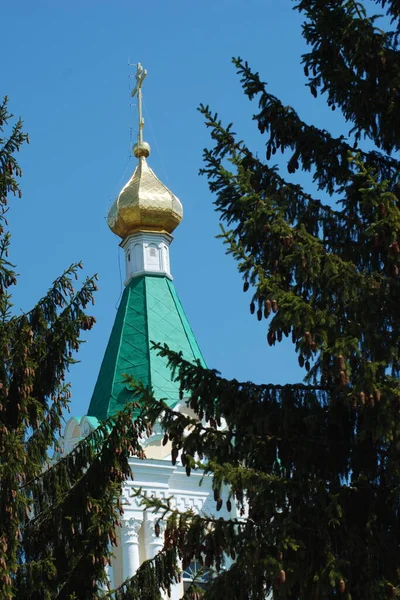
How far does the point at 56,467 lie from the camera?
34.7ft

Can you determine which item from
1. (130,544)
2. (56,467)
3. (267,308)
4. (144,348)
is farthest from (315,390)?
(144,348)

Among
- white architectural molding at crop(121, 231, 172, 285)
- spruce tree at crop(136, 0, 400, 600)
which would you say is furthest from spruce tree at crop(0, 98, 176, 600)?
white architectural molding at crop(121, 231, 172, 285)

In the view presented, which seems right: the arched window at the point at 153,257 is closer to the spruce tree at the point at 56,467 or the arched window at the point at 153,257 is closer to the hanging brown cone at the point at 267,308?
the spruce tree at the point at 56,467

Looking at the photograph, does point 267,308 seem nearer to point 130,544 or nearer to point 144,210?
point 130,544

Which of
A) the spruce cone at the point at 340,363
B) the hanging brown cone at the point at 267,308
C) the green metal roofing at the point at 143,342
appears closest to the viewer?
the spruce cone at the point at 340,363

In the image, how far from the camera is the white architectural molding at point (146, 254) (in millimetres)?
25203

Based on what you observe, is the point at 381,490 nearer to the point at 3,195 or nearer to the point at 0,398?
the point at 0,398

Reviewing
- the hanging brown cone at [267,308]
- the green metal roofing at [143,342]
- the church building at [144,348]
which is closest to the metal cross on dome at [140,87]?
the church building at [144,348]

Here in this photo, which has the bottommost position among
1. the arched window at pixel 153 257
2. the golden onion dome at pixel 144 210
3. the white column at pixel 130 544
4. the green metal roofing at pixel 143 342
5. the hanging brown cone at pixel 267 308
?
the white column at pixel 130 544

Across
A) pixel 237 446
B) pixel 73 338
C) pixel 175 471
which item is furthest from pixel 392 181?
pixel 175 471

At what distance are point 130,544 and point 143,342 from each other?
3.87 meters

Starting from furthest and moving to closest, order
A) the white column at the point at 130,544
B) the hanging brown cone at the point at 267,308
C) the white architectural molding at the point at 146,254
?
the white architectural molding at the point at 146,254, the white column at the point at 130,544, the hanging brown cone at the point at 267,308

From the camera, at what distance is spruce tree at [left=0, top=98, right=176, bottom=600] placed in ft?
32.9

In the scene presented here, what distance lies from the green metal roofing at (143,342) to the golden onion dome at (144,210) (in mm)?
1463
